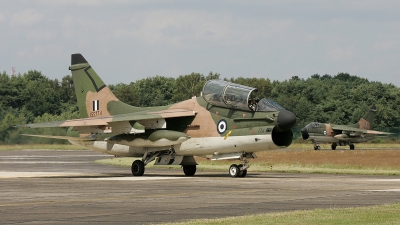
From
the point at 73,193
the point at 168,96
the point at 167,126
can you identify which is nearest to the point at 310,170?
the point at 167,126

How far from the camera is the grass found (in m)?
12.2

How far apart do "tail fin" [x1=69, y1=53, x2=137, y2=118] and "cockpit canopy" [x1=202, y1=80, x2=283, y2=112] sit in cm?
521

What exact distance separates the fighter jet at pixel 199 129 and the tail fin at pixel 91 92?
832 mm

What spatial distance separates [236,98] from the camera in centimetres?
2536

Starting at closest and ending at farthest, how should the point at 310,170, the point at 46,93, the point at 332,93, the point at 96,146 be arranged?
1. the point at 96,146
2. the point at 310,170
3. the point at 46,93
4. the point at 332,93

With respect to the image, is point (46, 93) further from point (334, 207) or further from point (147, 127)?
point (334, 207)

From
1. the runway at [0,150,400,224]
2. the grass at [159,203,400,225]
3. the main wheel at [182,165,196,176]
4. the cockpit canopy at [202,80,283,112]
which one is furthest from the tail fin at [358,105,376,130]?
the grass at [159,203,400,225]

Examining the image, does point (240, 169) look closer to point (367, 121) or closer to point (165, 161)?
point (165, 161)

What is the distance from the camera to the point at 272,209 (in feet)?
47.8

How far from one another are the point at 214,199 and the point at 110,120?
33.5ft

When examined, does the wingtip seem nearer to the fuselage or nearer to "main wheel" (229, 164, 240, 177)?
the fuselage

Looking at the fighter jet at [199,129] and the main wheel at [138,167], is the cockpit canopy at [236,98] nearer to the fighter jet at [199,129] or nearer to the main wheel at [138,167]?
the fighter jet at [199,129]

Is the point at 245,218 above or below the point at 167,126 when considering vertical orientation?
below

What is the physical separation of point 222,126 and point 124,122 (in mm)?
3827
